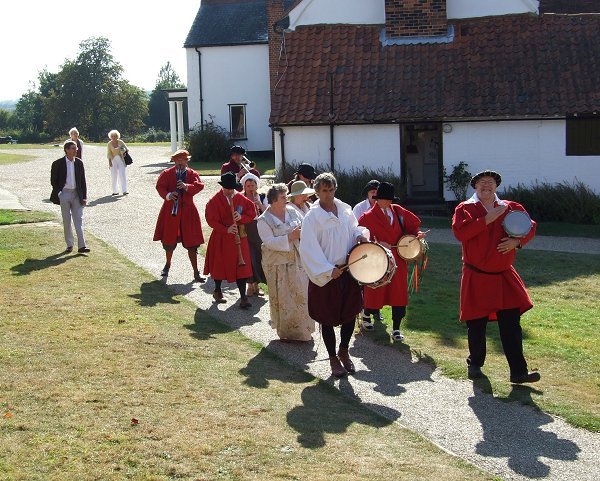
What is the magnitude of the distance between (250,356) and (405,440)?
2.92 meters

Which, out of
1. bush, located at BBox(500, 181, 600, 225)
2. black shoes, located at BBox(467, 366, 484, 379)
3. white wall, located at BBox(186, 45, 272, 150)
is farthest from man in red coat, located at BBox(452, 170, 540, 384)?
white wall, located at BBox(186, 45, 272, 150)

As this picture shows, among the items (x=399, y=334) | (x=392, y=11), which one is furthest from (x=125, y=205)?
(x=399, y=334)

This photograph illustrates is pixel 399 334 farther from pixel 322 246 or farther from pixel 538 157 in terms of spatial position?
pixel 538 157

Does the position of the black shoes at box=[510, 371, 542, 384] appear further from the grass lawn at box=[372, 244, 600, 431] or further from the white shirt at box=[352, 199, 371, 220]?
the white shirt at box=[352, 199, 371, 220]

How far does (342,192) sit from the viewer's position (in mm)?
23000

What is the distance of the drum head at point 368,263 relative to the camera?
8797 millimetres

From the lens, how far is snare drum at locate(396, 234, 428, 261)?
10461 millimetres

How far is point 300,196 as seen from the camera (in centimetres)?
1058

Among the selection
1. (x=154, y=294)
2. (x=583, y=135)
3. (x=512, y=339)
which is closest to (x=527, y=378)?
(x=512, y=339)

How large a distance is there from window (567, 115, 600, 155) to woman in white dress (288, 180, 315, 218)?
1326 cm

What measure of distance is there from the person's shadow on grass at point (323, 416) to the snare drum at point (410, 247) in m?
2.34

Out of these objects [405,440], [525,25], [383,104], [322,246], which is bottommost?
[405,440]

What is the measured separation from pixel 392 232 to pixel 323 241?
1.88 m

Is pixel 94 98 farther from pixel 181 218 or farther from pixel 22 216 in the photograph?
pixel 181 218
